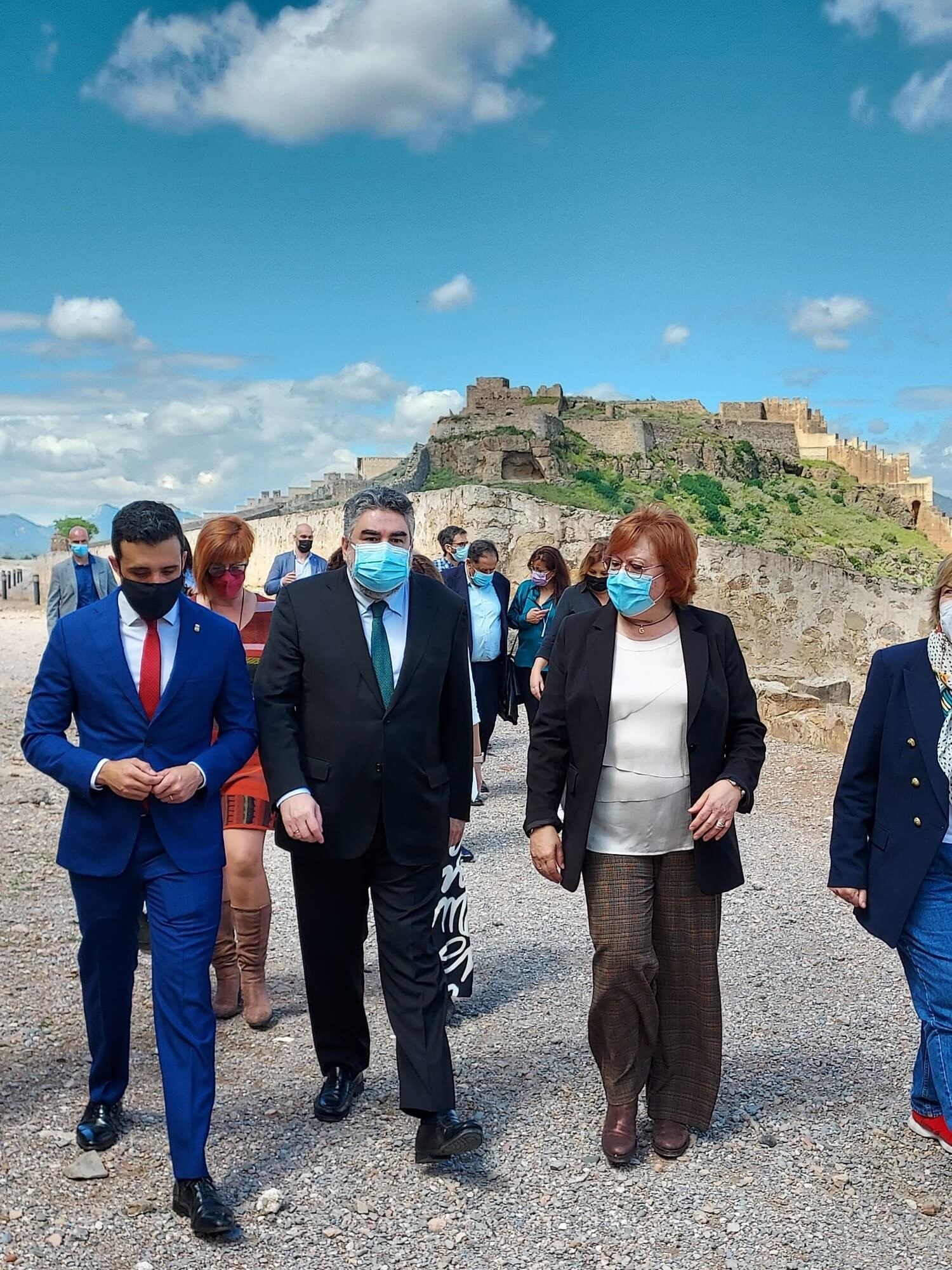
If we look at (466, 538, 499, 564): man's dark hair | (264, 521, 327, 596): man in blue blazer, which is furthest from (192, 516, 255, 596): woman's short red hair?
(264, 521, 327, 596): man in blue blazer

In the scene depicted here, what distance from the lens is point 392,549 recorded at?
3.90m

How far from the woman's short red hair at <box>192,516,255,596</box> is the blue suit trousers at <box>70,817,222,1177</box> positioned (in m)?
1.79

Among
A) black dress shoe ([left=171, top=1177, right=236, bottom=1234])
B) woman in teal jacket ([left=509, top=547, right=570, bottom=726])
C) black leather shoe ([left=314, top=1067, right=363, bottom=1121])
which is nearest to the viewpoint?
black dress shoe ([left=171, top=1177, right=236, bottom=1234])

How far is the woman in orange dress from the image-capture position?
189 inches

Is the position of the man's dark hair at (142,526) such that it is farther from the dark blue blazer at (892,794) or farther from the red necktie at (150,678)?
the dark blue blazer at (892,794)

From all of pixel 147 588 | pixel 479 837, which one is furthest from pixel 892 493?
pixel 147 588

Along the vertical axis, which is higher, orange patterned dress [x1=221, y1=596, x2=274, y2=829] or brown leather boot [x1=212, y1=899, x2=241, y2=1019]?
orange patterned dress [x1=221, y1=596, x2=274, y2=829]

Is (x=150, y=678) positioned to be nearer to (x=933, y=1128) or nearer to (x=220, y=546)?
(x=220, y=546)

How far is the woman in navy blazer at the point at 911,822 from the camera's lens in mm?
3584

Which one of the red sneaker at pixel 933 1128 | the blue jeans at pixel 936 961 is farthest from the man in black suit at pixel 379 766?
the red sneaker at pixel 933 1128

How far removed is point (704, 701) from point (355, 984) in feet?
5.28

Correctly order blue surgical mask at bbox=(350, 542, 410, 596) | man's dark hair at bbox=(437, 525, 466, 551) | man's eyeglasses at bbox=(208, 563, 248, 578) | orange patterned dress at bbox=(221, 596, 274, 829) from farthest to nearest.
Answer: man's dark hair at bbox=(437, 525, 466, 551) → man's eyeglasses at bbox=(208, 563, 248, 578) → orange patterned dress at bbox=(221, 596, 274, 829) → blue surgical mask at bbox=(350, 542, 410, 596)

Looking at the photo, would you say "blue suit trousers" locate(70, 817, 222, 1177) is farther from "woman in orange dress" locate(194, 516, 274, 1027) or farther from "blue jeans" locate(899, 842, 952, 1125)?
"blue jeans" locate(899, 842, 952, 1125)

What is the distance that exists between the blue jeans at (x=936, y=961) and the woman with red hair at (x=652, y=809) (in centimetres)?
56
